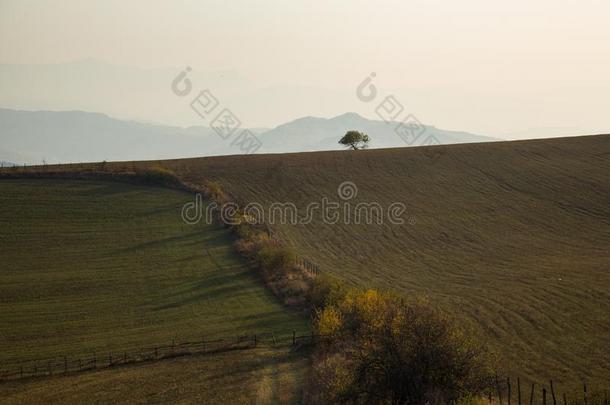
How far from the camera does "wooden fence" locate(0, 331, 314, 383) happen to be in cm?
2947

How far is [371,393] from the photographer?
62.6 ft

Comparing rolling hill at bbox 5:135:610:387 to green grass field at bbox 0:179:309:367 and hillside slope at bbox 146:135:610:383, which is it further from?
green grass field at bbox 0:179:309:367

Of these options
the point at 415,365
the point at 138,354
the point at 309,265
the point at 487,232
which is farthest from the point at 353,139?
the point at 415,365

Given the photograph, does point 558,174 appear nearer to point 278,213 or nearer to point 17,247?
point 278,213

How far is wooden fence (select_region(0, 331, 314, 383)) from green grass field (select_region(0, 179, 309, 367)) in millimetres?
716

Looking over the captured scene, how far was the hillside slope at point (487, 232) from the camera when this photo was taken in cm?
3198

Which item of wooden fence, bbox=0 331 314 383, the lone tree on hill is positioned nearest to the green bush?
wooden fence, bbox=0 331 314 383

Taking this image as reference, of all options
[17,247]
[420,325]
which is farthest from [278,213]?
[420,325]

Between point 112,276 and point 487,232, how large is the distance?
111ft

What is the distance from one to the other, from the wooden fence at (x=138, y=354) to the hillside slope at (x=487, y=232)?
10.3m

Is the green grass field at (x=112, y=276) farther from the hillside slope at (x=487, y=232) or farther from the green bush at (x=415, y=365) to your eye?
the green bush at (x=415, y=365)

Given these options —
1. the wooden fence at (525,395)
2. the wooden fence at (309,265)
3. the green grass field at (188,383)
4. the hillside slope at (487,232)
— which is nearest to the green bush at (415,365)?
the wooden fence at (525,395)

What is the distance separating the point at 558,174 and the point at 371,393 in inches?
2408

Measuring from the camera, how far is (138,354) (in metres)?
31.4
